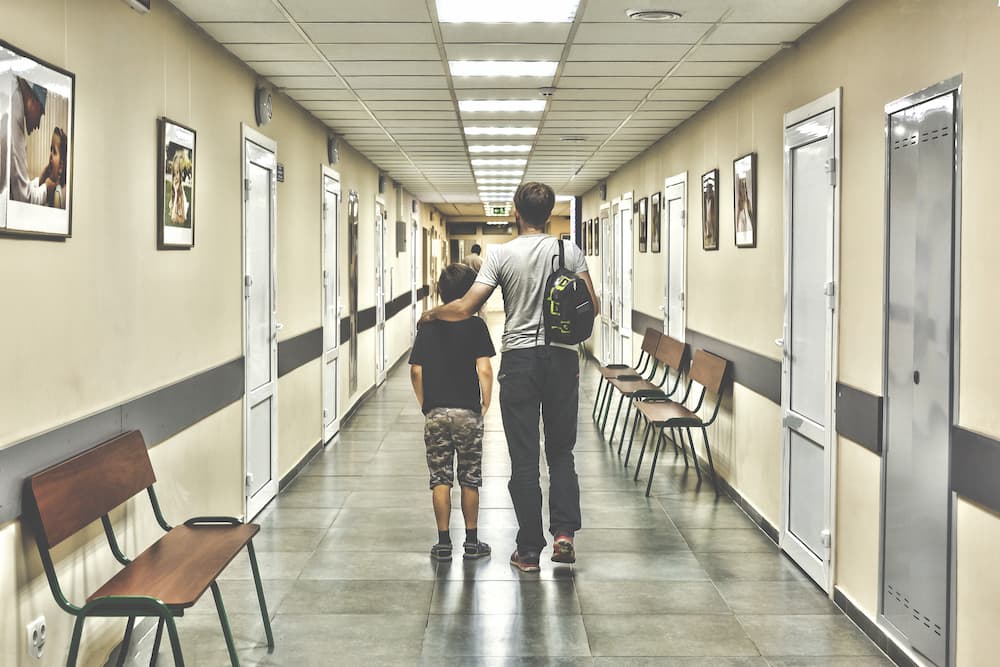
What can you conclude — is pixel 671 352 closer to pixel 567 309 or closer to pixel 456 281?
pixel 456 281

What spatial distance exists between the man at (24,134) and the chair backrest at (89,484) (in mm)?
829

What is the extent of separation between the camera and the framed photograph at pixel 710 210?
6.32 m

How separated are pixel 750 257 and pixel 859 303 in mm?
1795

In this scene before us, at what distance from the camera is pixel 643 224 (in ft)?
31.1

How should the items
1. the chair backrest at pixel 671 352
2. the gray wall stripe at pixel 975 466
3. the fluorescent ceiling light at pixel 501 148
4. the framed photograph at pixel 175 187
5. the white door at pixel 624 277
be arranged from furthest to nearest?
the white door at pixel 624 277 < the fluorescent ceiling light at pixel 501 148 < the chair backrest at pixel 671 352 < the framed photograph at pixel 175 187 < the gray wall stripe at pixel 975 466

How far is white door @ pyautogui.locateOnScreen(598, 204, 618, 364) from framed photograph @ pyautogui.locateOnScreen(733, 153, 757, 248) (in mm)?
6150

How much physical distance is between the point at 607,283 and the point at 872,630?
31.9ft

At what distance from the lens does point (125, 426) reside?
345 centimetres

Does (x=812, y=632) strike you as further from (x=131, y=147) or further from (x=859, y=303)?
(x=131, y=147)

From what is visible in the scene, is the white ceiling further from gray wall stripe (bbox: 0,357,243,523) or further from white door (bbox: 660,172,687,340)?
gray wall stripe (bbox: 0,357,243,523)

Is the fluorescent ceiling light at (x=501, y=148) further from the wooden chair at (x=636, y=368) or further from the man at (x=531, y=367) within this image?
the man at (x=531, y=367)

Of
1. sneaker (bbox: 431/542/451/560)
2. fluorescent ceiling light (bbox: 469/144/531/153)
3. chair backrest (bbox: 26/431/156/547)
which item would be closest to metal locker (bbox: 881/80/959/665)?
sneaker (bbox: 431/542/451/560)

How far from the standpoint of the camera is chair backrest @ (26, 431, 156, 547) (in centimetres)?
274

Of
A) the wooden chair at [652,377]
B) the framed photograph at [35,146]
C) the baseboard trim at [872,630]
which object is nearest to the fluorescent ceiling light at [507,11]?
the framed photograph at [35,146]
